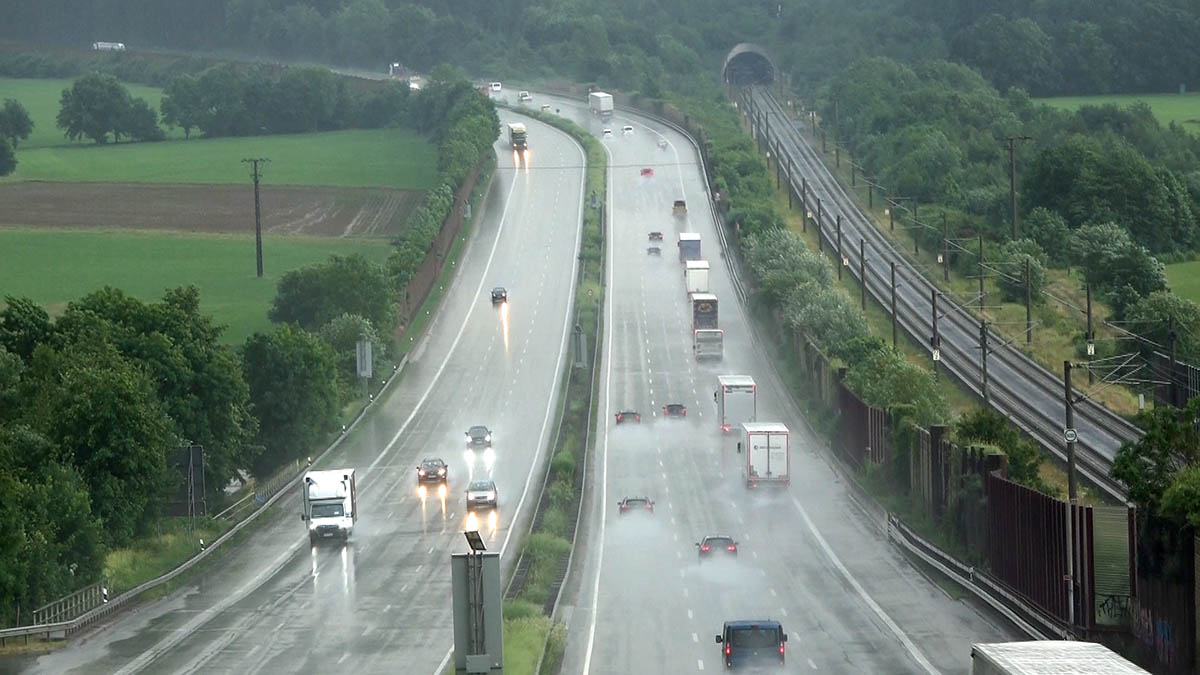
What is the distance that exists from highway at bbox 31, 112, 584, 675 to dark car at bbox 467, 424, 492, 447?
1.63ft

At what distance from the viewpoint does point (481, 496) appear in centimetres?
7119

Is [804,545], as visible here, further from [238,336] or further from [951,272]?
[951,272]

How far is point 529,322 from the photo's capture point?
117m

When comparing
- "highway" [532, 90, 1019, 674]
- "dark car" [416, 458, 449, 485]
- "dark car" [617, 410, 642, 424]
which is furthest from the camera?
"dark car" [617, 410, 642, 424]

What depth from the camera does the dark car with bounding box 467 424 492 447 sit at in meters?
86.3

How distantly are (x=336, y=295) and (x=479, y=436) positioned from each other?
26.3 m

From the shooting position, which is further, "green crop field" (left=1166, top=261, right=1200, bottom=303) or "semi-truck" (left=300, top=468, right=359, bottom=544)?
"green crop field" (left=1166, top=261, right=1200, bottom=303)

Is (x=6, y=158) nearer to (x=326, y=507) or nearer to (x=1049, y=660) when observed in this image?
(x=326, y=507)

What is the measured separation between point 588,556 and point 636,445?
23667 millimetres

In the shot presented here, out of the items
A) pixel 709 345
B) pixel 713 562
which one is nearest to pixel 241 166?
pixel 709 345

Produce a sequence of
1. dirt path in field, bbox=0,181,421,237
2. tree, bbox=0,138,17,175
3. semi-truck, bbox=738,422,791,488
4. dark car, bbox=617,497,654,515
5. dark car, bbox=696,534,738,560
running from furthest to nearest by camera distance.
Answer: tree, bbox=0,138,17,175 < dirt path in field, bbox=0,181,421,237 < semi-truck, bbox=738,422,791,488 < dark car, bbox=617,497,654,515 < dark car, bbox=696,534,738,560

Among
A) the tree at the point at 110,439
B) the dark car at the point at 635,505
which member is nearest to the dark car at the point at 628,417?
the dark car at the point at 635,505

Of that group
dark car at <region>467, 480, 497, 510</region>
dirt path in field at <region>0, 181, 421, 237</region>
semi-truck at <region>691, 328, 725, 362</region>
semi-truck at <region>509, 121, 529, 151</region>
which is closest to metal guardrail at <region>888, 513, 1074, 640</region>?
dark car at <region>467, 480, 497, 510</region>

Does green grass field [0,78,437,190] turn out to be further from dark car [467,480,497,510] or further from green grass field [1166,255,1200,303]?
dark car [467,480,497,510]
